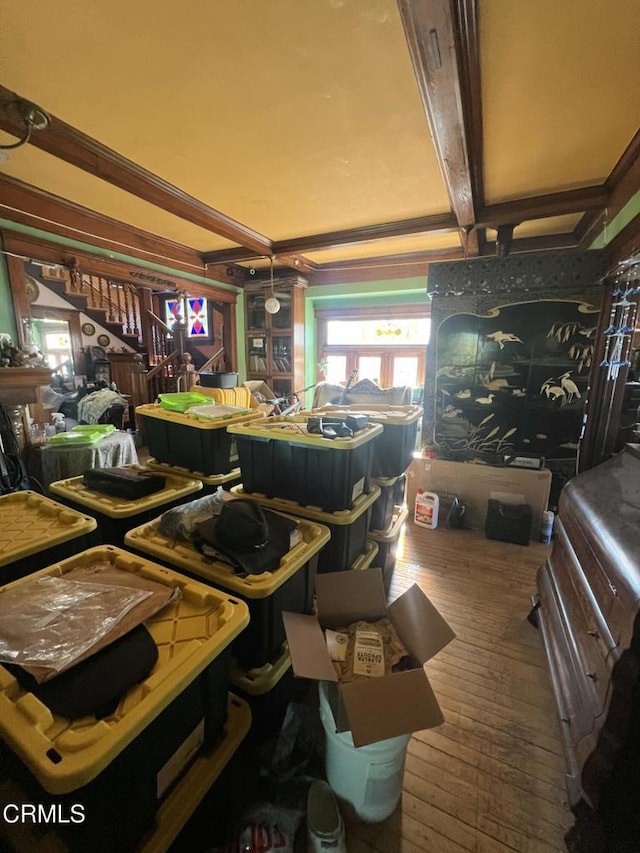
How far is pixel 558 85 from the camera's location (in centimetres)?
135

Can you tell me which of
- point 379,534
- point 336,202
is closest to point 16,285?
point 336,202

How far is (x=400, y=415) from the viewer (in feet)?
6.40

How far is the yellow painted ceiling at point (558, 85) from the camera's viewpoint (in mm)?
1073

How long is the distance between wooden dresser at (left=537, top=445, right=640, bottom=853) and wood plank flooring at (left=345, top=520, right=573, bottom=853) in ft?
0.41

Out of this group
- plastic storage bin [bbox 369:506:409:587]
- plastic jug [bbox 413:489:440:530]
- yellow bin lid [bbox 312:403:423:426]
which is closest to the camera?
yellow bin lid [bbox 312:403:423:426]

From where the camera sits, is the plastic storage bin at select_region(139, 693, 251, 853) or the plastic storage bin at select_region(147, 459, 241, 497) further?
the plastic storage bin at select_region(147, 459, 241, 497)

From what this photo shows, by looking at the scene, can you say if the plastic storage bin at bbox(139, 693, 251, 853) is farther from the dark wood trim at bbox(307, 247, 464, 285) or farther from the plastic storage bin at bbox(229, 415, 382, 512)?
the dark wood trim at bbox(307, 247, 464, 285)

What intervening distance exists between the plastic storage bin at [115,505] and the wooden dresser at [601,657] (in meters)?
1.58

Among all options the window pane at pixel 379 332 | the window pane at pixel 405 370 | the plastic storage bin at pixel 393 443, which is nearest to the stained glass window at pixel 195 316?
the window pane at pixel 379 332

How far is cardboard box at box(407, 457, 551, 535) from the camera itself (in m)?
2.70

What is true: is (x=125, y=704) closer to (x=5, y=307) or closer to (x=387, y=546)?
(x=387, y=546)

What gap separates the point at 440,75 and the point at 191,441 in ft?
5.78

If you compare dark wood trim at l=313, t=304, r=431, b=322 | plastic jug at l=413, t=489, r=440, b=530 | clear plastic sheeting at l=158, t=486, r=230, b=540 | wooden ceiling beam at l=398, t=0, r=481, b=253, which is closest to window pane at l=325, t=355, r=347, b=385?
dark wood trim at l=313, t=304, r=431, b=322

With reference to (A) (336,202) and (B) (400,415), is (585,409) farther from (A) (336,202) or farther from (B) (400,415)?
(A) (336,202)
